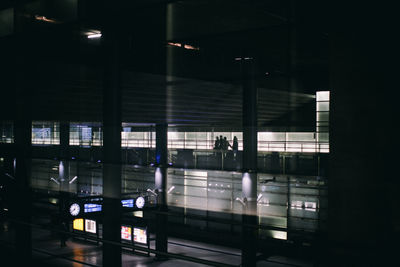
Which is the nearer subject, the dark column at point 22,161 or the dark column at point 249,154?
the dark column at point 22,161

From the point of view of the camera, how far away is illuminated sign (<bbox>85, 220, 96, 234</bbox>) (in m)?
14.8

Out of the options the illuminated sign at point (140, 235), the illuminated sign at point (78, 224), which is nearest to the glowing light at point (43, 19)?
the illuminated sign at point (140, 235)

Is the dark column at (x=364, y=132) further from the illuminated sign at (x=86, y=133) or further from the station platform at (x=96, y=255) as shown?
the illuminated sign at (x=86, y=133)

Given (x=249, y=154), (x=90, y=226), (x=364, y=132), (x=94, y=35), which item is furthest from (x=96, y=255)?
(x=364, y=132)

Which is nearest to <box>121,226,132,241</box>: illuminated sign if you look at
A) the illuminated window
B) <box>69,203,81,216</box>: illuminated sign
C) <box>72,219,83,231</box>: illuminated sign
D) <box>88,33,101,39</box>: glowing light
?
<box>72,219,83,231</box>: illuminated sign

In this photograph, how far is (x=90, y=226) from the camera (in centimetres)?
1496

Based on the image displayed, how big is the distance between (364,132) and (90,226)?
13.6m

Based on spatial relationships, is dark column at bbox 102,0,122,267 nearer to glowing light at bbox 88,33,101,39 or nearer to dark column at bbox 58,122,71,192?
glowing light at bbox 88,33,101,39

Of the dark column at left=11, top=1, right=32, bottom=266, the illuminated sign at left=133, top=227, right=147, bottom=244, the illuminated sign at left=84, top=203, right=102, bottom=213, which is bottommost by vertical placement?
the illuminated sign at left=133, top=227, right=147, bottom=244

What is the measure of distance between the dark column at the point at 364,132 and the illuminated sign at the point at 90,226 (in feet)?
42.8

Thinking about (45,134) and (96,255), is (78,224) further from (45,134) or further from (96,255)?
(45,134)

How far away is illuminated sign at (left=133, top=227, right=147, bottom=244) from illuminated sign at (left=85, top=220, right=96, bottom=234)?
1.67 metres

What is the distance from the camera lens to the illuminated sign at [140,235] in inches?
547

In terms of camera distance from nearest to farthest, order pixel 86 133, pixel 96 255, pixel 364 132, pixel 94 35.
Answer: pixel 364 132, pixel 94 35, pixel 96 255, pixel 86 133
